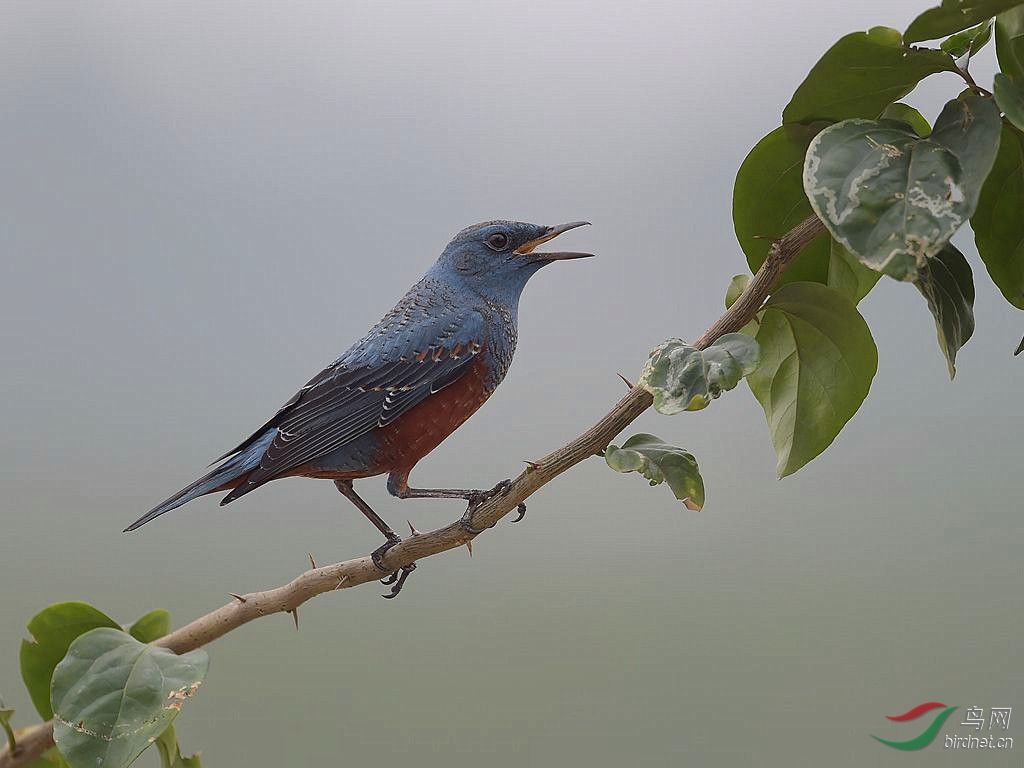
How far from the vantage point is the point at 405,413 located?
136 cm

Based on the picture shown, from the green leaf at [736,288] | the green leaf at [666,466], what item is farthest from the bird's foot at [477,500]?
the green leaf at [736,288]

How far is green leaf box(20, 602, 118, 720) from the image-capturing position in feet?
4.15

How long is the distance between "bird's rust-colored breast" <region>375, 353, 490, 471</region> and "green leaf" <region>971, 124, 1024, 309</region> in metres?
0.68

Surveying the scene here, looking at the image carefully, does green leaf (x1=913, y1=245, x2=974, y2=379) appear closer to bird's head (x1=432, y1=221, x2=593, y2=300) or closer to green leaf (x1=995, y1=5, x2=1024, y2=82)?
green leaf (x1=995, y1=5, x2=1024, y2=82)

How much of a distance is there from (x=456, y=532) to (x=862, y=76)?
692 mm

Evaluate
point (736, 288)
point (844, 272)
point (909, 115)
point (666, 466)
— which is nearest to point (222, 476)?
point (666, 466)

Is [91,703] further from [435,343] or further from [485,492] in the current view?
[435,343]

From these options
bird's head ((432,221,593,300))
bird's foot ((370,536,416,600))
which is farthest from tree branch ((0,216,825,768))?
bird's head ((432,221,593,300))

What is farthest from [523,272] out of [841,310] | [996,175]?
[996,175]

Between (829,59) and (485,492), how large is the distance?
2.09 ft

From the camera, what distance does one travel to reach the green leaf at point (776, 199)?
3.65 ft

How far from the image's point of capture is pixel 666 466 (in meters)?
1.04

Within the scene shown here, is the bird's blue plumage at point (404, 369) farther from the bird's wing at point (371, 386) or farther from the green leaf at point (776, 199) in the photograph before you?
the green leaf at point (776, 199)

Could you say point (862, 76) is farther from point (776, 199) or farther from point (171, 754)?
point (171, 754)
